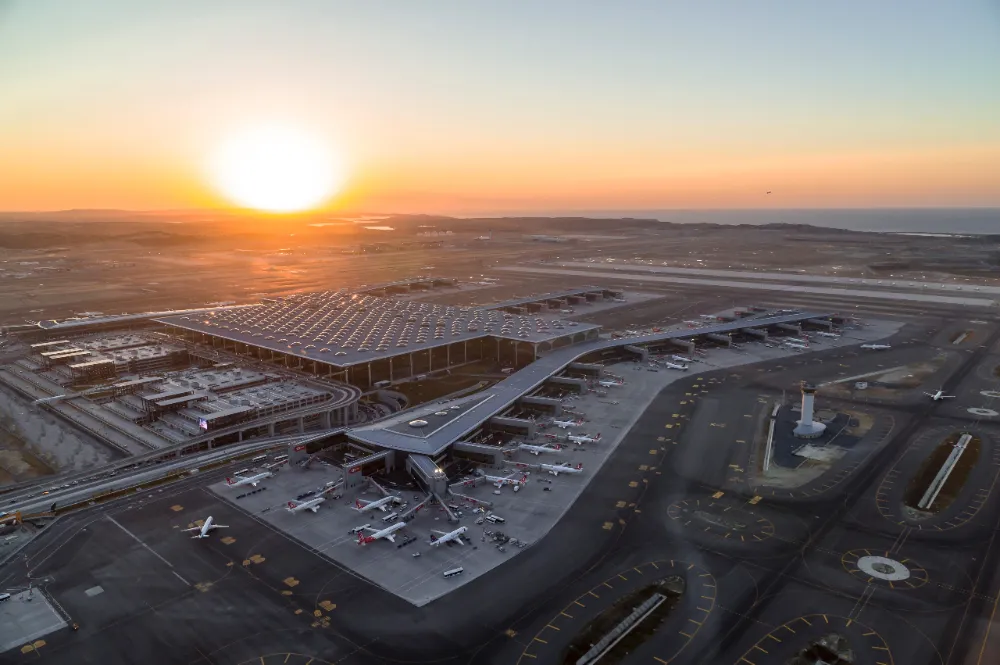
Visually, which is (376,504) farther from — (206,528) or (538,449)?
(538,449)

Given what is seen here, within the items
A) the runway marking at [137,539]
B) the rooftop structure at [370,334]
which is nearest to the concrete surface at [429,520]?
the runway marking at [137,539]

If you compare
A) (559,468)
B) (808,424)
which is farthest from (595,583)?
(808,424)

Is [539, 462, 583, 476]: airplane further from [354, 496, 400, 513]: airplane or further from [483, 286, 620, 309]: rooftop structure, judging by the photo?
[483, 286, 620, 309]: rooftop structure

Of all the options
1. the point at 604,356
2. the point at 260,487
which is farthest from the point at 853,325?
the point at 260,487

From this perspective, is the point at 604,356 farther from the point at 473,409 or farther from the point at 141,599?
the point at 141,599

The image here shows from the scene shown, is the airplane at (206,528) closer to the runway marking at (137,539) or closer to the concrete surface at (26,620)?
the runway marking at (137,539)

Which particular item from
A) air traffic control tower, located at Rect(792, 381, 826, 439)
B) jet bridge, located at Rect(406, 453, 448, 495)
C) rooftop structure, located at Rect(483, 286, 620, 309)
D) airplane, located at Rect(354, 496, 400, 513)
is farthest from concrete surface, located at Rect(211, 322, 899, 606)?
rooftop structure, located at Rect(483, 286, 620, 309)
